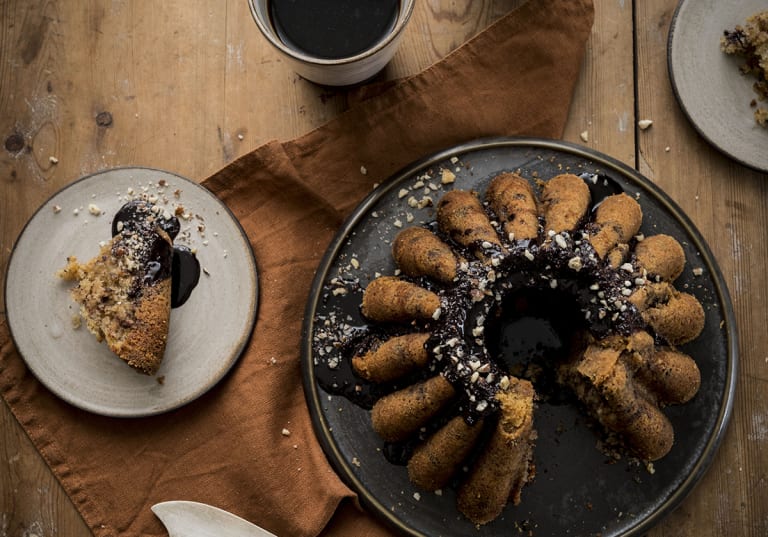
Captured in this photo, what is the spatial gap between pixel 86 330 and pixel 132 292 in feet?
0.75

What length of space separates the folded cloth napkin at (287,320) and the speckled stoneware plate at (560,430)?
10 centimetres

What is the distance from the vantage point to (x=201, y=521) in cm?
236

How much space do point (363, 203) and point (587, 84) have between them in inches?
35.5

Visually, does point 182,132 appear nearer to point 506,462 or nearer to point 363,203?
point 363,203

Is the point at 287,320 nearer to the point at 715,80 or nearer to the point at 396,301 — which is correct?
the point at 396,301

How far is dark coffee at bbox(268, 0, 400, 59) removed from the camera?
7.57 feet

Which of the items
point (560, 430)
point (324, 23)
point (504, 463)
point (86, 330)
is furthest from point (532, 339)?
point (86, 330)

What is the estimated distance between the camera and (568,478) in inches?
91.0

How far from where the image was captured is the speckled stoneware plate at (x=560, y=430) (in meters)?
2.29

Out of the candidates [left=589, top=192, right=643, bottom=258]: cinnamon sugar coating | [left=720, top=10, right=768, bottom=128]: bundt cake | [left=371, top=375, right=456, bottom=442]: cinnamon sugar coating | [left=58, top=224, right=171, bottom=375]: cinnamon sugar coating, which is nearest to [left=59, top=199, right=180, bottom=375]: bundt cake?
[left=58, top=224, right=171, bottom=375]: cinnamon sugar coating

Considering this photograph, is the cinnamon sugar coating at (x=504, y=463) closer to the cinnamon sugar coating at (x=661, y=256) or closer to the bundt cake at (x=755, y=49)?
the cinnamon sugar coating at (x=661, y=256)

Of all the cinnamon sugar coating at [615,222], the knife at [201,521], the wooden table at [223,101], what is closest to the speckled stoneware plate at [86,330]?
the wooden table at [223,101]

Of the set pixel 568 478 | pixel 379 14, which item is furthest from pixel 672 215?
pixel 379 14

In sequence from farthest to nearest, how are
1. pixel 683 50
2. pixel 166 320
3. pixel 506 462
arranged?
pixel 683 50 < pixel 166 320 < pixel 506 462
